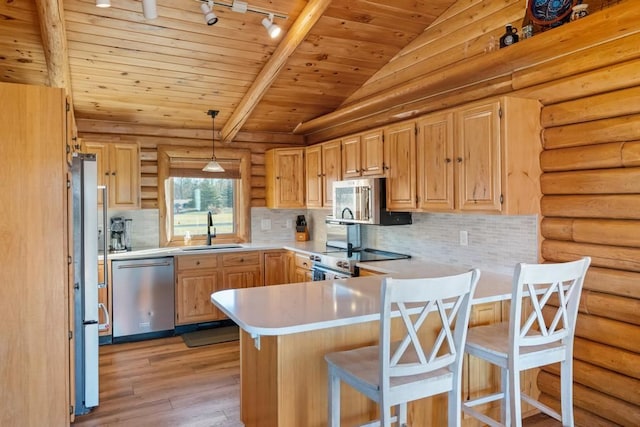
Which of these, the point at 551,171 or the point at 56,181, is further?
the point at 551,171

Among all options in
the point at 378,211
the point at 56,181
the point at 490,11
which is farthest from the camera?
the point at 378,211

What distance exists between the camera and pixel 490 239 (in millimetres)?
3234

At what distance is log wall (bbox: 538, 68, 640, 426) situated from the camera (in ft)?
7.77

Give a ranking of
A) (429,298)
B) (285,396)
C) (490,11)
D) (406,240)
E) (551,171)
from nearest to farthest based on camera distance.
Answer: (429,298)
(285,396)
(551,171)
(490,11)
(406,240)

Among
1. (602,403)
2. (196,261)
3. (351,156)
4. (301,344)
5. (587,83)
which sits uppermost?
(587,83)

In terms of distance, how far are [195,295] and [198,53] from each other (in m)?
2.52

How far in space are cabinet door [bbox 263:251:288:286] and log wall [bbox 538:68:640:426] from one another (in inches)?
122

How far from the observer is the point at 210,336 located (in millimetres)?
4652

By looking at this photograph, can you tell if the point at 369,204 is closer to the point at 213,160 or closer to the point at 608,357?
the point at 608,357

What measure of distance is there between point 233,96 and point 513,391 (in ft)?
12.5

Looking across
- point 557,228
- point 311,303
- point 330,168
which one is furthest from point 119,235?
point 557,228

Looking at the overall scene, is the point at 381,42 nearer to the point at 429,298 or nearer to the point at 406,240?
the point at 406,240

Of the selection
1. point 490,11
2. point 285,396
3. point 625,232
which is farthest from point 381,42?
point 285,396

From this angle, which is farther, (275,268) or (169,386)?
(275,268)
